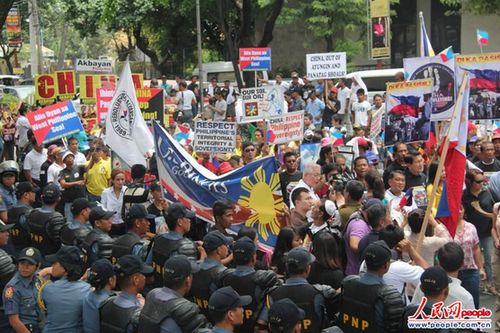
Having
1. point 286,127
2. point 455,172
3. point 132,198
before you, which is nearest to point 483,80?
point 286,127

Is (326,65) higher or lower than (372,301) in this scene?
higher

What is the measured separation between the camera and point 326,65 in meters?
19.6

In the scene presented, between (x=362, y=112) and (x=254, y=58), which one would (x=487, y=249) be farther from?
(x=254, y=58)

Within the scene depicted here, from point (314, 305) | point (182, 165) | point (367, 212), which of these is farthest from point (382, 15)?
point (314, 305)

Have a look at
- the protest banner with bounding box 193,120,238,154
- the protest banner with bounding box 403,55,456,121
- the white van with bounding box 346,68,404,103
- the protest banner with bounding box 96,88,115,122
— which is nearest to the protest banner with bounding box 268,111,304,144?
the protest banner with bounding box 193,120,238,154

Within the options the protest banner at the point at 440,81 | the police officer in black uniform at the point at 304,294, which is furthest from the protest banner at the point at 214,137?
the police officer in black uniform at the point at 304,294

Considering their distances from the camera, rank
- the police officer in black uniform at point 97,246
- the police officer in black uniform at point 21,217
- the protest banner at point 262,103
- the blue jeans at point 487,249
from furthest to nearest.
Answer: the protest banner at point 262,103 → the blue jeans at point 487,249 → the police officer in black uniform at point 21,217 → the police officer in black uniform at point 97,246

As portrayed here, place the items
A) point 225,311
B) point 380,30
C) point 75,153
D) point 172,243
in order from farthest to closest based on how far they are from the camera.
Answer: point 380,30 < point 75,153 < point 172,243 < point 225,311

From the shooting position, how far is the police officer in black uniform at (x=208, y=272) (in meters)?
6.82

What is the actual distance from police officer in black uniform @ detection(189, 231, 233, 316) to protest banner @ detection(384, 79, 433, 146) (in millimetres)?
5930

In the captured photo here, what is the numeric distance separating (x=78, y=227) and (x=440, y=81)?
609cm

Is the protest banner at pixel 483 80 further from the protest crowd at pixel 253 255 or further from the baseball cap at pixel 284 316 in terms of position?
the baseball cap at pixel 284 316

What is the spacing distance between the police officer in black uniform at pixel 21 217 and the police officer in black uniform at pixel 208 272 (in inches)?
109

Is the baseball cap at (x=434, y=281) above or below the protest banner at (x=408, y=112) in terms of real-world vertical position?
below
